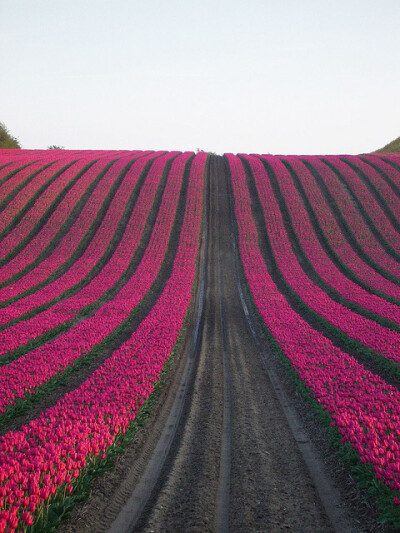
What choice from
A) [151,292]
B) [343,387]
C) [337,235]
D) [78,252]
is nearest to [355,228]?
[337,235]

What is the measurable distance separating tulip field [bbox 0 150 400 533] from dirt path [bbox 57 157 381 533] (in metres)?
0.81

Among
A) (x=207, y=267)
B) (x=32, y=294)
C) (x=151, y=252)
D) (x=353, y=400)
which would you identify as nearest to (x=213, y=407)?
(x=353, y=400)

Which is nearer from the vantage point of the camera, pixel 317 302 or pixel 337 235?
pixel 317 302

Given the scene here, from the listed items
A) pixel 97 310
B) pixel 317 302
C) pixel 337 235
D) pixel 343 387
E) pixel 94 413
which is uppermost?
pixel 337 235

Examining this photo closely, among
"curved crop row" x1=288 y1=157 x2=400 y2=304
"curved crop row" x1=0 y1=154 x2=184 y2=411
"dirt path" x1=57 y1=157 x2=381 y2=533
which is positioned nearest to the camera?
"dirt path" x1=57 y1=157 x2=381 y2=533

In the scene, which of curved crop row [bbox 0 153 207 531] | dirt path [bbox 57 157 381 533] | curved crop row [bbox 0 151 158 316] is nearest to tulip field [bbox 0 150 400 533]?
curved crop row [bbox 0 153 207 531]

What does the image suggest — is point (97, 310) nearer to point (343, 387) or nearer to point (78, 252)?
point (78, 252)

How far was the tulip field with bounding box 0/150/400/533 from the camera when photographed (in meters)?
8.84

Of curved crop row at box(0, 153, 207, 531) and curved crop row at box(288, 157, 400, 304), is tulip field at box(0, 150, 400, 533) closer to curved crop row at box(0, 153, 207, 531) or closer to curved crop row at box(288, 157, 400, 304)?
curved crop row at box(0, 153, 207, 531)

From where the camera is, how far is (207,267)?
33844mm

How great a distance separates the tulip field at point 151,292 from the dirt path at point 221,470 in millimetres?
811

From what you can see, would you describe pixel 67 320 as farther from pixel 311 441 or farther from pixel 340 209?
pixel 340 209

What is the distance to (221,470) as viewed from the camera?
891 centimetres

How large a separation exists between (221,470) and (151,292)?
19.3 meters
